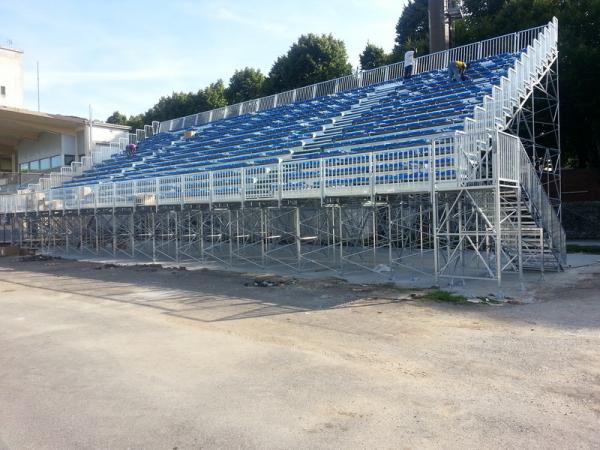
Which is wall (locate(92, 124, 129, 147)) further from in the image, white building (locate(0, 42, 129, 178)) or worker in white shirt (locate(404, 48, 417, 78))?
worker in white shirt (locate(404, 48, 417, 78))

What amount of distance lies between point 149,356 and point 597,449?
4.80 m

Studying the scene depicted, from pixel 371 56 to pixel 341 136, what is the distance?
2437cm

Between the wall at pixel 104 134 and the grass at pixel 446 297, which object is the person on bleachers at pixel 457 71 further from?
the wall at pixel 104 134

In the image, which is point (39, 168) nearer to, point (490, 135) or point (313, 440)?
point (490, 135)

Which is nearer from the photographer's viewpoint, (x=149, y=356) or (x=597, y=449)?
(x=597, y=449)

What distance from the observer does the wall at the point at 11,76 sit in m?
40.8

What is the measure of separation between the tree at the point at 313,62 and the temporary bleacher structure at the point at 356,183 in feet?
38.6

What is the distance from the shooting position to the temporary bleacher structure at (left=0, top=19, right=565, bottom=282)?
1135cm

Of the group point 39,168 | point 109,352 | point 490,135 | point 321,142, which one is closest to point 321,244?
point 321,142

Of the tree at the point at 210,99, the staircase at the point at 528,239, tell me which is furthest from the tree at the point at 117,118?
the staircase at the point at 528,239

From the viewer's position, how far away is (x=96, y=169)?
30.0 metres

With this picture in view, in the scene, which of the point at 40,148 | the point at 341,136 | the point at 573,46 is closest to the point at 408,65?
the point at 341,136

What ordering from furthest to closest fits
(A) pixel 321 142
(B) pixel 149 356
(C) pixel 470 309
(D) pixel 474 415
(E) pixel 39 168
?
(E) pixel 39 168 → (A) pixel 321 142 → (C) pixel 470 309 → (B) pixel 149 356 → (D) pixel 474 415

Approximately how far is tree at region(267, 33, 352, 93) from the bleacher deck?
1293 centimetres
